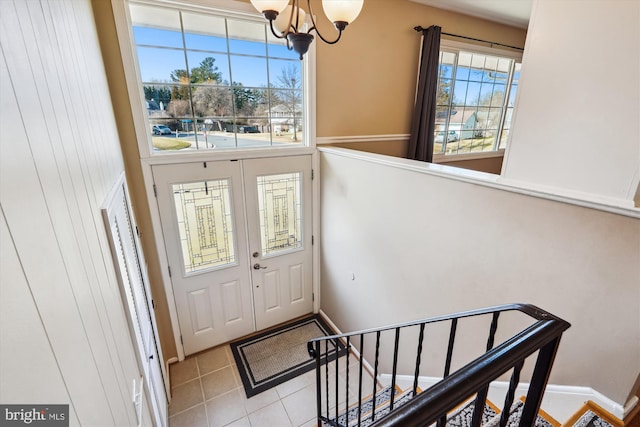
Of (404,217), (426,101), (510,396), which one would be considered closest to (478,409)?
(510,396)

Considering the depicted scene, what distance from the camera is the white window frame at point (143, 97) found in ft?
7.70

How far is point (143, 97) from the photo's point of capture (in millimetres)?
2531

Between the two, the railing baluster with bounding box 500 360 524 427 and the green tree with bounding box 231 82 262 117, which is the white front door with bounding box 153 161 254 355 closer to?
the green tree with bounding box 231 82 262 117

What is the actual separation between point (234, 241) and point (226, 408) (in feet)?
5.39

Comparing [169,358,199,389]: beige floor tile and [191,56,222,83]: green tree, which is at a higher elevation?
[191,56,222,83]: green tree

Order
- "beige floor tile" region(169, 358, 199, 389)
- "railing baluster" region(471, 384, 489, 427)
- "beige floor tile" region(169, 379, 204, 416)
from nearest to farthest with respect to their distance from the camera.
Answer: "railing baluster" region(471, 384, 489, 427)
"beige floor tile" region(169, 379, 204, 416)
"beige floor tile" region(169, 358, 199, 389)

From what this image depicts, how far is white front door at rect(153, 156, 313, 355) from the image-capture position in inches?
117

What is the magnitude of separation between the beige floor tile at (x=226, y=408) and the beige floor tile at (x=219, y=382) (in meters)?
0.06

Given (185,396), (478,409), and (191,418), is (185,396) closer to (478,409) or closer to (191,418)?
(191,418)

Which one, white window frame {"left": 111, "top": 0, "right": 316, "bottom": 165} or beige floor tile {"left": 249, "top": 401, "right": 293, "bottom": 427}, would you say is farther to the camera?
beige floor tile {"left": 249, "top": 401, "right": 293, "bottom": 427}

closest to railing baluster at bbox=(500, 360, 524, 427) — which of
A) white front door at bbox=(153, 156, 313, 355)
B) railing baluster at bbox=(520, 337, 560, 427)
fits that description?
railing baluster at bbox=(520, 337, 560, 427)

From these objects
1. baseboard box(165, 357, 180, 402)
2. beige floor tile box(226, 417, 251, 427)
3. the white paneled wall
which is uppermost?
the white paneled wall

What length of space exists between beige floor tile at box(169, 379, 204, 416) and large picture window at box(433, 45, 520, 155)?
4.11 metres

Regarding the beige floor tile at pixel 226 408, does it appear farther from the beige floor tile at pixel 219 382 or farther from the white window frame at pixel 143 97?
the white window frame at pixel 143 97
